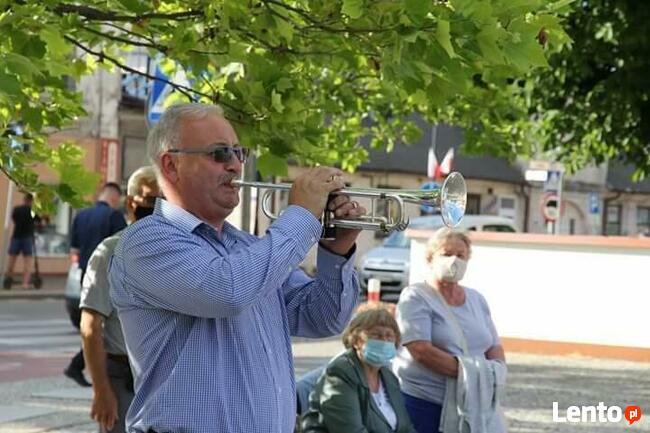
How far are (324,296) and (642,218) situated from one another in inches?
2145

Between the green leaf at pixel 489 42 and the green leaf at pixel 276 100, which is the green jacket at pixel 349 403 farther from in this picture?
the green leaf at pixel 489 42

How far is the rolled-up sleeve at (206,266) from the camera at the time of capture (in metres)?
3.13

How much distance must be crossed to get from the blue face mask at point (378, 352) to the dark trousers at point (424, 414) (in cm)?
43

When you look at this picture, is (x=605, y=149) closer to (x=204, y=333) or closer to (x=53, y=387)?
(x=53, y=387)

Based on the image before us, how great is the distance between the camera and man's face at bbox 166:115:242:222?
11.0ft

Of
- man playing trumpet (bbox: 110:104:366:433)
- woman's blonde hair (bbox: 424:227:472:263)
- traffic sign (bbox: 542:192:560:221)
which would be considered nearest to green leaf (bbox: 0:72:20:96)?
man playing trumpet (bbox: 110:104:366:433)

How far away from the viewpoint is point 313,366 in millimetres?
13875

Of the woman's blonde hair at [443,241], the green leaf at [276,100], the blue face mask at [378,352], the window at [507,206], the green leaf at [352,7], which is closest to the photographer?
the green leaf at [352,7]

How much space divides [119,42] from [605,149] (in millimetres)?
11105

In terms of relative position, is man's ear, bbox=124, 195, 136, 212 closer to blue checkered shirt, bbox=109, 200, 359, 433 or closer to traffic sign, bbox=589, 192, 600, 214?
blue checkered shirt, bbox=109, 200, 359, 433

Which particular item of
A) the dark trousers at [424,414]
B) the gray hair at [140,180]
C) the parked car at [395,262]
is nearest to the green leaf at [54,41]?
the gray hair at [140,180]

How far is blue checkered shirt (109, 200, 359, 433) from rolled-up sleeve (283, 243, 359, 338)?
28 centimetres

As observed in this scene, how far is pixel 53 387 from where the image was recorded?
1170 cm

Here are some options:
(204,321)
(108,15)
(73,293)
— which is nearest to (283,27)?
(108,15)
